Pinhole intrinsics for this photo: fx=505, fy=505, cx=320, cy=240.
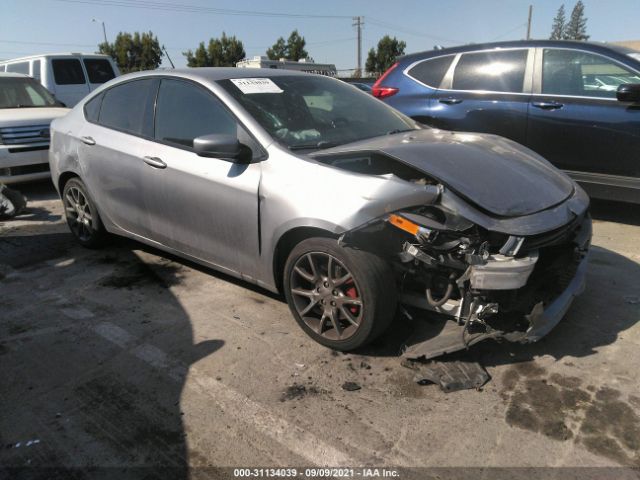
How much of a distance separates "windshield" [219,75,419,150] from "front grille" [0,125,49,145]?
16.6 ft

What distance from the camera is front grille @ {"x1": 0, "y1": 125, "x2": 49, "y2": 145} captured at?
23.2ft

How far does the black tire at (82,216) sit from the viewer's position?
184 inches

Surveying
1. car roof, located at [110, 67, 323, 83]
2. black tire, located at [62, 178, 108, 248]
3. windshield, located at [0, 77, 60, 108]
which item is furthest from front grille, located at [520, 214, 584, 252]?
windshield, located at [0, 77, 60, 108]

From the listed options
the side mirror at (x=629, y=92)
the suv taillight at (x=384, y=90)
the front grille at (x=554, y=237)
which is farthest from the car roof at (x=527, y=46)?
the front grille at (x=554, y=237)

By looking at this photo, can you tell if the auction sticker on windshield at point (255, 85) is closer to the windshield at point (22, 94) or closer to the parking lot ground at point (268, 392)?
the parking lot ground at point (268, 392)

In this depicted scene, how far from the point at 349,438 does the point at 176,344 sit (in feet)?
4.57

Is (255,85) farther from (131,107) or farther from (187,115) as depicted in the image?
(131,107)

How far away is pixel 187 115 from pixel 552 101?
3.77m

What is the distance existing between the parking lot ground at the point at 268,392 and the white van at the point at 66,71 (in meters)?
9.20

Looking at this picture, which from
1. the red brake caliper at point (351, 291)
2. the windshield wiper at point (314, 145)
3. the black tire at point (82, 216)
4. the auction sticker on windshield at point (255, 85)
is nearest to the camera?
the red brake caliper at point (351, 291)

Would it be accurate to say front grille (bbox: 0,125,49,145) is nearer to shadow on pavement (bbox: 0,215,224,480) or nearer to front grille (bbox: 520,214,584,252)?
shadow on pavement (bbox: 0,215,224,480)

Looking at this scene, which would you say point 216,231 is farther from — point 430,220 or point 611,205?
point 611,205

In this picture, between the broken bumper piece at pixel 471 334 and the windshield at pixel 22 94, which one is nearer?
the broken bumper piece at pixel 471 334

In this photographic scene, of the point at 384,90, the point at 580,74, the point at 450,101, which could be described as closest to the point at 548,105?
the point at 580,74
